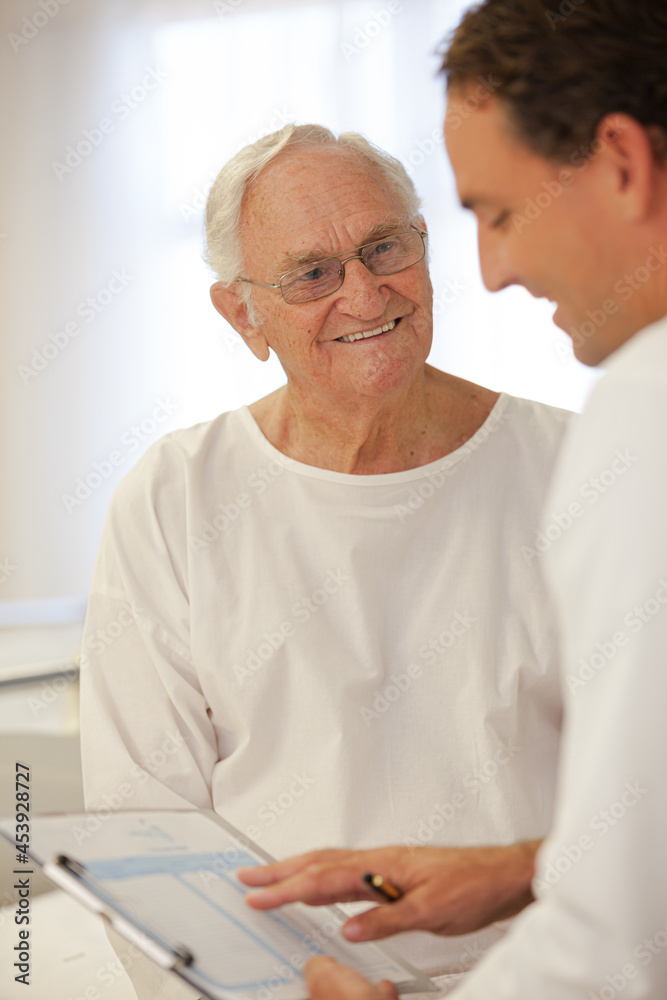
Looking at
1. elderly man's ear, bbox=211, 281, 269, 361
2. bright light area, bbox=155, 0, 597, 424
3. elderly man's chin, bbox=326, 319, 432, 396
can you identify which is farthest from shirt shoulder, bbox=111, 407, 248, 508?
bright light area, bbox=155, 0, 597, 424

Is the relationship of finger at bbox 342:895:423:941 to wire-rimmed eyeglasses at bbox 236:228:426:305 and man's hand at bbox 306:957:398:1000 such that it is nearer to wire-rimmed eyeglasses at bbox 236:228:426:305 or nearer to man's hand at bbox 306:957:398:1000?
man's hand at bbox 306:957:398:1000

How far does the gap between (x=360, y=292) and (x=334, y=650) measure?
0.54 m

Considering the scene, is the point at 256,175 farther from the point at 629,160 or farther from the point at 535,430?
the point at 629,160

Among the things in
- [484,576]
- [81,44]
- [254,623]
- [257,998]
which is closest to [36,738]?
[254,623]

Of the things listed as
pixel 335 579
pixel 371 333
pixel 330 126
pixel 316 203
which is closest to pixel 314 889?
pixel 335 579

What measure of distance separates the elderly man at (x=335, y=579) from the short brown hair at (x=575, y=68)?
0.72m

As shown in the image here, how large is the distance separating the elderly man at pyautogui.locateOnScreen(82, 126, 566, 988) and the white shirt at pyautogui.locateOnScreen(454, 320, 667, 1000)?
0.77m

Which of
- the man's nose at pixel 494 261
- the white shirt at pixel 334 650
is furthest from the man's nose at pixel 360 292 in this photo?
the man's nose at pixel 494 261

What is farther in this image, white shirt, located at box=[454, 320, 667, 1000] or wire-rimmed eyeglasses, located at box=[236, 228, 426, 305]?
wire-rimmed eyeglasses, located at box=[236, 228, 426, 305]

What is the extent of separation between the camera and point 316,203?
150 centimetres

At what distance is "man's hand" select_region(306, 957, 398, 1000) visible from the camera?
84 centimetres

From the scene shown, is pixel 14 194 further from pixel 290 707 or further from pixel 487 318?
pixel 290 707

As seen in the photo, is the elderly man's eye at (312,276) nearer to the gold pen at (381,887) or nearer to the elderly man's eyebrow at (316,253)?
the elderly man's eyebrow at (316,253)

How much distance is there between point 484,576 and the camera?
1.49 m
